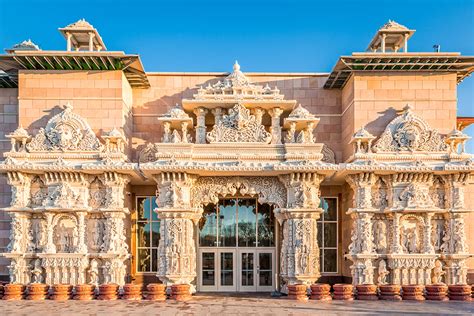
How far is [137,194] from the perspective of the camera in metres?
19.6

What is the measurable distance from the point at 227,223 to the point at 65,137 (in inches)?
277

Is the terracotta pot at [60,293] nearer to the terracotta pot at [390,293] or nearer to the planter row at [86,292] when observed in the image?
the planter row at [86,292]

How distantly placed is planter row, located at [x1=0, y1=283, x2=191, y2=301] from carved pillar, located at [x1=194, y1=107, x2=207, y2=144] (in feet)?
16.9

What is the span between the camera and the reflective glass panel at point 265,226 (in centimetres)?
1961

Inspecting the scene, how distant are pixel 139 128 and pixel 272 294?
821cm

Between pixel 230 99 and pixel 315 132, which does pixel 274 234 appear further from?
pixel 230 99

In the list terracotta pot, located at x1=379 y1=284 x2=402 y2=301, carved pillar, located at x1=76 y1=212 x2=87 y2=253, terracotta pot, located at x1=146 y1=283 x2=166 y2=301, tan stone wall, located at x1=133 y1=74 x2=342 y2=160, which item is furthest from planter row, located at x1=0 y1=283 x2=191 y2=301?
tan stone wall, located at x1=133 y1=74 x2=342 y2=160

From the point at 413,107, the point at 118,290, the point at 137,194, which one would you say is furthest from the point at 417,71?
the point at 118,290

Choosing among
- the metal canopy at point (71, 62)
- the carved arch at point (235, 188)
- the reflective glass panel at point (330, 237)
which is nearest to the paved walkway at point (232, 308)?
the carved arch at point (235, 188)

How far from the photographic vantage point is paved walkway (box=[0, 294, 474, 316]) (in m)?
13.9

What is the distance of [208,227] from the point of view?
19.6 metres

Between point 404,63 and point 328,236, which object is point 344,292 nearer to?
point 328,236

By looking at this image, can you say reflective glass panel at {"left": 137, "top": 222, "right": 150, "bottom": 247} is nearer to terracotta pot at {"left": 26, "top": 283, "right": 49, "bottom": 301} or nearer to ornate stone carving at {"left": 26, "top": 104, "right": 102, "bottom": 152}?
ornate stone carving at {"left": 26, "top": 104, "right": 102, "bottom": 152}

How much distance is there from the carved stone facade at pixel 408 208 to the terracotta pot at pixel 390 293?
0.74 m
